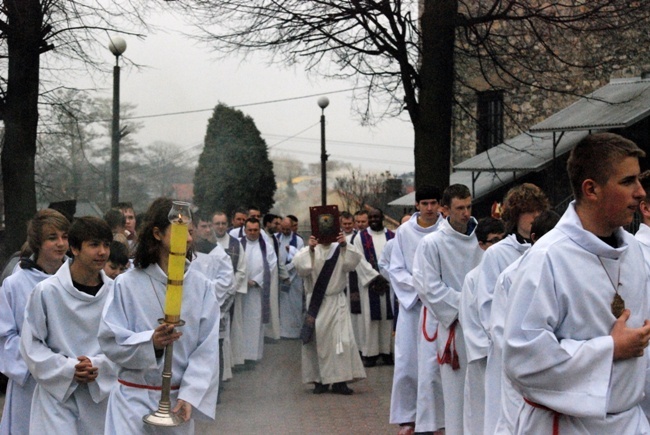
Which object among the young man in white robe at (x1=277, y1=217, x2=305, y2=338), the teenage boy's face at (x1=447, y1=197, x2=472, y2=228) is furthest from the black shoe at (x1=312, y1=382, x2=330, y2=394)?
the young man in white robe at (x1=277, y1=217, x2=305, y2=338)

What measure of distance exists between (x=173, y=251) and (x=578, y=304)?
5.38 ft

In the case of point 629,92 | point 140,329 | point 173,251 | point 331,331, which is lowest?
point 331,331

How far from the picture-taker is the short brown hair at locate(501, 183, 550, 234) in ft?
21.9

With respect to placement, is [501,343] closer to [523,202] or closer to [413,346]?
[523,202]

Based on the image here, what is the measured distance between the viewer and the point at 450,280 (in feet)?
26.0

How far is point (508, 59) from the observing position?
15641mm

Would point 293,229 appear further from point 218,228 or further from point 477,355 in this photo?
point 477,355

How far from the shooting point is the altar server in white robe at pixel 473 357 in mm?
6910

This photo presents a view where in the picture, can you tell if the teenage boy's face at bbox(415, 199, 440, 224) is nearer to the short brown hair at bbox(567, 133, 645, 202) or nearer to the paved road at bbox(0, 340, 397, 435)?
the paved road at bbox(0, 340, 397, 435)

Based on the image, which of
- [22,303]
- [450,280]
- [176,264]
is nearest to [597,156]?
[176,264]

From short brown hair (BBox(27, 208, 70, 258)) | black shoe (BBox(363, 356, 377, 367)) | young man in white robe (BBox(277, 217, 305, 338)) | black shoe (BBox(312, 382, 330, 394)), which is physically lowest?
black shoe (BBox(363, 356, 377, 367))

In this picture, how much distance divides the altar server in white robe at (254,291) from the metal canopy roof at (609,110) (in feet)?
15.0

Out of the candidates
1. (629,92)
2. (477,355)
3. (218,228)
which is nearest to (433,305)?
(477,355)

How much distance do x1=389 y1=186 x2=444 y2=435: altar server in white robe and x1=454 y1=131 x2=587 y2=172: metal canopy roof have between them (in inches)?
312
